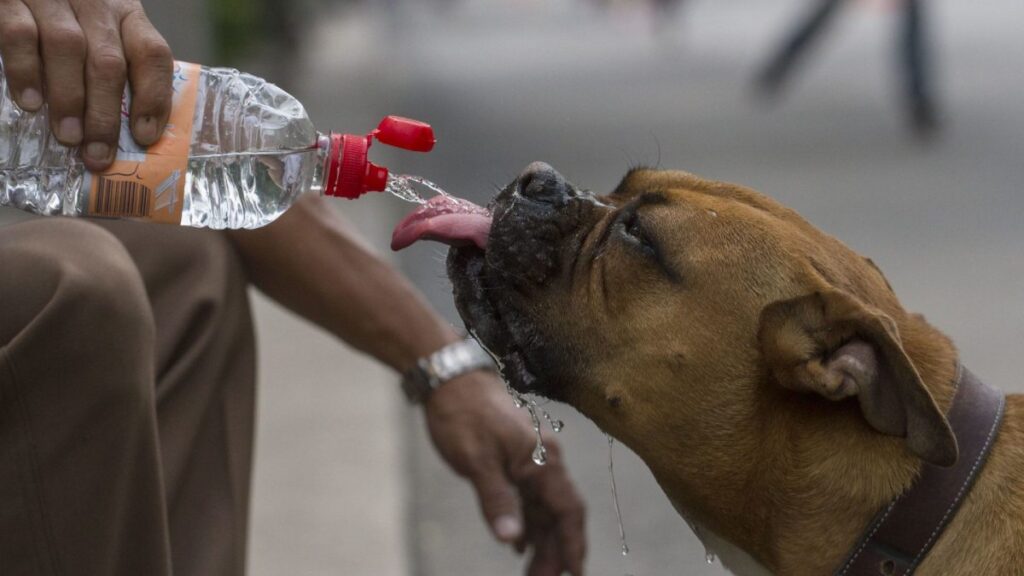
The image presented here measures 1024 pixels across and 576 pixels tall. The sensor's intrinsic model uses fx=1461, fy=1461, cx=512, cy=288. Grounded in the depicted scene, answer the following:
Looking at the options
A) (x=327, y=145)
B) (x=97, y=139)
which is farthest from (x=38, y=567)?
(x=327, y=145)

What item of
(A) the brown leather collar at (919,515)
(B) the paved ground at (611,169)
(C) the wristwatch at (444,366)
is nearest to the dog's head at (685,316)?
(A) the brown leather collar at (919,515)

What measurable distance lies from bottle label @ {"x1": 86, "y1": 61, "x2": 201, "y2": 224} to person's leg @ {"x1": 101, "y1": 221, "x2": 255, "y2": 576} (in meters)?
0.50

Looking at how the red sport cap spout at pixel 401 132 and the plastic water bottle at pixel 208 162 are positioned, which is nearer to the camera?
the plastic water bottle at pixel 208 162

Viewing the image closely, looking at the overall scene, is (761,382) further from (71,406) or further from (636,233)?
(71,406)

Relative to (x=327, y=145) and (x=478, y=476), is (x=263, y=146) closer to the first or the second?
(x=327, y=145)

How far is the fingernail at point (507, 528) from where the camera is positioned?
3455 millimetres

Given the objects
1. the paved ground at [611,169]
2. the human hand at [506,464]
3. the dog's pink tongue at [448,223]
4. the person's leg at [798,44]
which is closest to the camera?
the dog's pink tongue at [448,223]

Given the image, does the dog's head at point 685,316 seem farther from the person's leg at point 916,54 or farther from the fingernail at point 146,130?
the person's leg at point 916,54

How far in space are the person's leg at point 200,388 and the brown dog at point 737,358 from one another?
1.92ft

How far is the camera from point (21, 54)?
2615 millimetres

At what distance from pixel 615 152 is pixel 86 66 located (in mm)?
9109

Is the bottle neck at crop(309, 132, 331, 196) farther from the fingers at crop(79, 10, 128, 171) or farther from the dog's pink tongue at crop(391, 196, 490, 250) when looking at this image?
the fingers at crop(79, 10, 128, 171)

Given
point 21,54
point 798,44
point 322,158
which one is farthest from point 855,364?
point 798,44

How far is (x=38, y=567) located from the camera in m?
2.70
